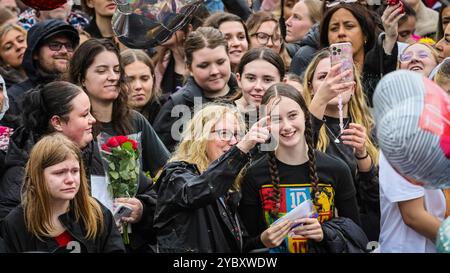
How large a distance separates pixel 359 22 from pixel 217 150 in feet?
7.29

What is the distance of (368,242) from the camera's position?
6.24 m

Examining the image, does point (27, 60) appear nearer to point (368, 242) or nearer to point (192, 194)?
point (192, 194)

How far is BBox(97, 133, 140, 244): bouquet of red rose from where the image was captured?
6.24 metres

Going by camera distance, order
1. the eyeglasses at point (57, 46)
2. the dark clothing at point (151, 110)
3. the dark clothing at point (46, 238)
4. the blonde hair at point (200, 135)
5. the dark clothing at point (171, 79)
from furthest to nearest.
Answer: the dark clothing at point (171, 79) < the dark clothing at point (151, 110) < the eyeglasses at point (57, 46) < the blonde hair at point (200, 135) < the dark clothing at point (46, 238)

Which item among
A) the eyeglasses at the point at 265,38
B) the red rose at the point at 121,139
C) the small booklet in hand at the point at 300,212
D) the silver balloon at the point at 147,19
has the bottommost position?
the small booklet in hand at the point at 300,212

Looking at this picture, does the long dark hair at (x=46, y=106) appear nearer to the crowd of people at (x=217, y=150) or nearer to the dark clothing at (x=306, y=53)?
the crowd of people at (x=217, y=150)

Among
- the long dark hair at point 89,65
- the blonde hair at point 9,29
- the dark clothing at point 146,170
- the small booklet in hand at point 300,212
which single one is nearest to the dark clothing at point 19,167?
the dark clothing at point 146,170

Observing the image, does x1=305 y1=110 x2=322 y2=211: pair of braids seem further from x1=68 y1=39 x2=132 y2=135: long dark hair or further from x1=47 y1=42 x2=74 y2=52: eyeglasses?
x1=47 y1=42 x2=74 y2=52: eyeglasses

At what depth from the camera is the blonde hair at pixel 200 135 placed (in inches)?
236

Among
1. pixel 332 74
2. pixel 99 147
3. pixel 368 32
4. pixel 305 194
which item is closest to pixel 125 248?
pixel 99 147

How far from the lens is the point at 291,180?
5941 mm

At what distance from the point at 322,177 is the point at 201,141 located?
749 millimetres

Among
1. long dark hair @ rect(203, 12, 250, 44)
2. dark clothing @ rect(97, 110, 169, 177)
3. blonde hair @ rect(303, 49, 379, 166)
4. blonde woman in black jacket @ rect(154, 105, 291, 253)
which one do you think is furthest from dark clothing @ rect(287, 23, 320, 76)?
blonde woman in black jacket @ rect(154, 105, 291, 253)

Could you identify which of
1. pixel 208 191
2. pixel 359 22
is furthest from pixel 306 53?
pixel 208 191
